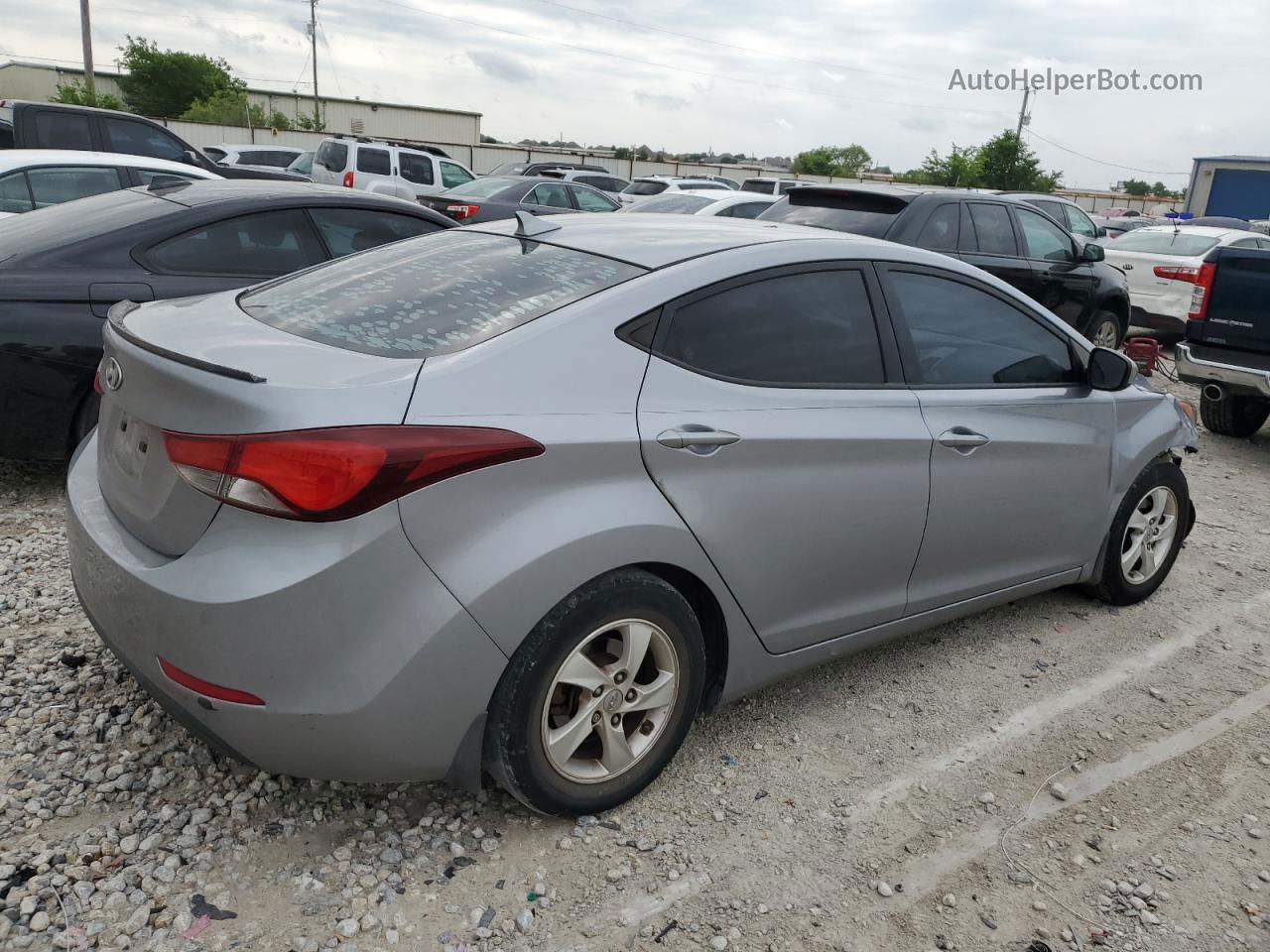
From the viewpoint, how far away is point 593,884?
2645 millimetres

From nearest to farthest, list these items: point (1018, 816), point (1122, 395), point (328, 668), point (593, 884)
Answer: point (328, 668) → point (593, 884) → point (1018, 816) → point (1122, 395)

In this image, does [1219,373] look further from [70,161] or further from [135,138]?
[135,138]

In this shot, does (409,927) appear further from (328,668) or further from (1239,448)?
(1239,448)

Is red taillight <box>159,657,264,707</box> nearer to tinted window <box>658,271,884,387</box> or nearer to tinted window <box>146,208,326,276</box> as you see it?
tinted window <box>658,271,884,387</box>

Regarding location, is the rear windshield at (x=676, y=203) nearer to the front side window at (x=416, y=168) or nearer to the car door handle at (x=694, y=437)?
the front side window at (x=416, y=168)

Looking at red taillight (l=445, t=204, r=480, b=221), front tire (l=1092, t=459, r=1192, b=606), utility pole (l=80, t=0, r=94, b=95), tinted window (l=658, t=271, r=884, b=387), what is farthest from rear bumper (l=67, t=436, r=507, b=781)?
utility pole (l=80, t=0, r=94, b=95)

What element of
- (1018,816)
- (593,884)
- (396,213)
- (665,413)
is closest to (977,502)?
(1018,816)

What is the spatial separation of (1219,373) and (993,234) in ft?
7.34

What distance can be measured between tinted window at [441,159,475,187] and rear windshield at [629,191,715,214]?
21.0ft

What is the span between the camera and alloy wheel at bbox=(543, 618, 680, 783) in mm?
2678

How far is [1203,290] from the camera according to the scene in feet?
25.1

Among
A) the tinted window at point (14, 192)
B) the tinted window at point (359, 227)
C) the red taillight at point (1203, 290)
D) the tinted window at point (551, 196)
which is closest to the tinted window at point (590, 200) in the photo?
the tinted window at point (551, 196)

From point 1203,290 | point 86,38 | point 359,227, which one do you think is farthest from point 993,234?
point 86,38

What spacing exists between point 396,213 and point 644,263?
321 cm
